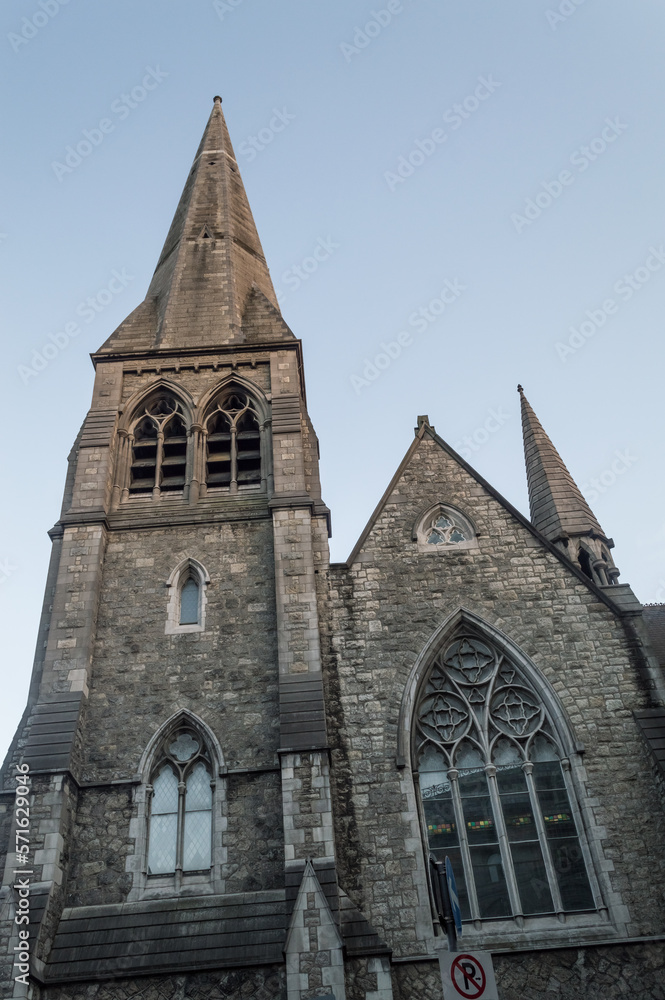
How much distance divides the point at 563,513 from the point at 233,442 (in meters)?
6.44

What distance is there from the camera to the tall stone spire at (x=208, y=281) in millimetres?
18891

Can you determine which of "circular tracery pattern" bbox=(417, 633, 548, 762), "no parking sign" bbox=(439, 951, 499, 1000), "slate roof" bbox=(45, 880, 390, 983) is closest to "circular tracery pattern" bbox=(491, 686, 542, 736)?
"circular tracery pattern" bbox=(417, 633, 548, 762)

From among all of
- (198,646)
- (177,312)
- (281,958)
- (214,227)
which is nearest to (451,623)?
(198,646)

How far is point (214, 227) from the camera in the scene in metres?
22.7

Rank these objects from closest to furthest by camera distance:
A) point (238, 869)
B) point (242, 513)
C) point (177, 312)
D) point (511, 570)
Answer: point (238, 869) < point (511, 570) < point (242, 513) < point (177, 312)

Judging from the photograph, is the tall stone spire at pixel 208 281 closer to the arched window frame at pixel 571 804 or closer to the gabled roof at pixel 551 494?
the gabled roof at pixel 551 494

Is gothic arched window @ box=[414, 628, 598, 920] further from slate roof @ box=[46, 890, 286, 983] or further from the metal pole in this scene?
the metal pole

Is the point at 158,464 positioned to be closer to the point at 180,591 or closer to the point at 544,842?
the point at 180,591

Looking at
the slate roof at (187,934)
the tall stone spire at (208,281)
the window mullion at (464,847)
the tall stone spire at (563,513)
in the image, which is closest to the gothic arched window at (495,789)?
the window mullion at (464,847)

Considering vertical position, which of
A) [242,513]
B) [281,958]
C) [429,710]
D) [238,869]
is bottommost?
[281,958]

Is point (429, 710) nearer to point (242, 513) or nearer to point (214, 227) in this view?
point (242, 513)

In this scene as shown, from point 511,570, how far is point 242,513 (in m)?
4.62

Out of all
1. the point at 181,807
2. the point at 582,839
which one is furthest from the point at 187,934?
the point at 582,839

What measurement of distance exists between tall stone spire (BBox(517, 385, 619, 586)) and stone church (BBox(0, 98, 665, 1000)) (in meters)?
0.12
